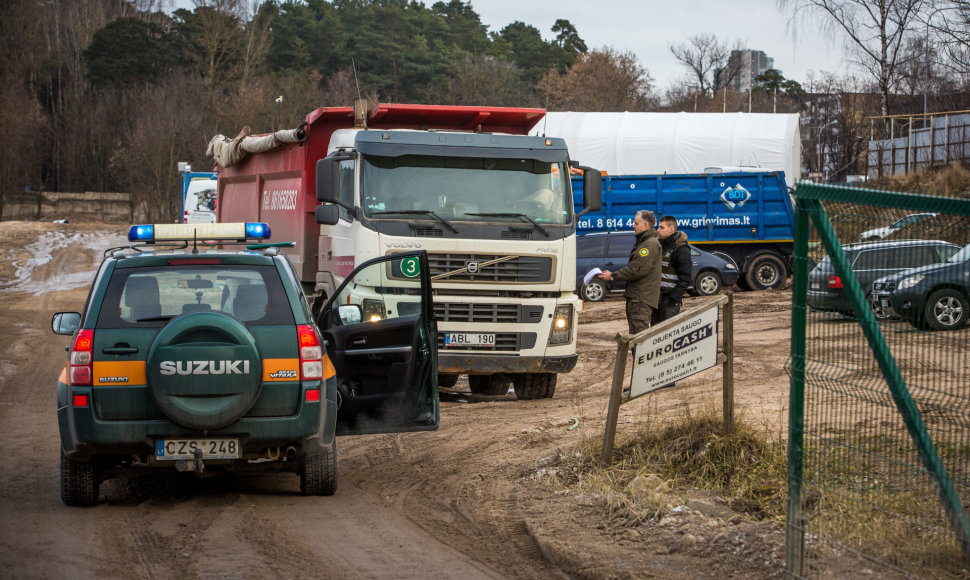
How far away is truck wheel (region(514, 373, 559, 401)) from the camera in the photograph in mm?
11680

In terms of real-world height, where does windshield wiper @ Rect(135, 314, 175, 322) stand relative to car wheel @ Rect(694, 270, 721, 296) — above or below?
above

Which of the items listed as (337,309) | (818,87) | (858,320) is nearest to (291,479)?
(337,309)

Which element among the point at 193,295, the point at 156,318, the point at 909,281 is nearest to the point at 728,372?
the point at 909,281

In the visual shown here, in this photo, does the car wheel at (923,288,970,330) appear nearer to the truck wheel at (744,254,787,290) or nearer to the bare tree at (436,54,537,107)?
the truck wheel at (744,254,787,290)

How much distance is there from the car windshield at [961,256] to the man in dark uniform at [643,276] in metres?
7.11

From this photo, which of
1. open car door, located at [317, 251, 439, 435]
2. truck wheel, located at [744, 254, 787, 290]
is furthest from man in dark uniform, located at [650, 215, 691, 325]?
truck wheel, located at [744, 254, 787, 290]

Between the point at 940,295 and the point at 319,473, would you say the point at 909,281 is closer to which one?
the point at 940,295

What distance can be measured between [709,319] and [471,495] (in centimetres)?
205

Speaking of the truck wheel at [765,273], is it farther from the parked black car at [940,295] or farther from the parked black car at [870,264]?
the parked black car at [940,295]

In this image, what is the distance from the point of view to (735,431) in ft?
23.4

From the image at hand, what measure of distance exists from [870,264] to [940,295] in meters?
0.39

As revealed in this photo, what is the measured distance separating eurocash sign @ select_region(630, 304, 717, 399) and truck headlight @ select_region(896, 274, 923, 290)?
2924 mm

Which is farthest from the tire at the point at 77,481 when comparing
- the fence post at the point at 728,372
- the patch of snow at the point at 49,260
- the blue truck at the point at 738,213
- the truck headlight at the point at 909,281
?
the patch of snow at the point at 49,260

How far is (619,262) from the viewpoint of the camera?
24.1 meters
